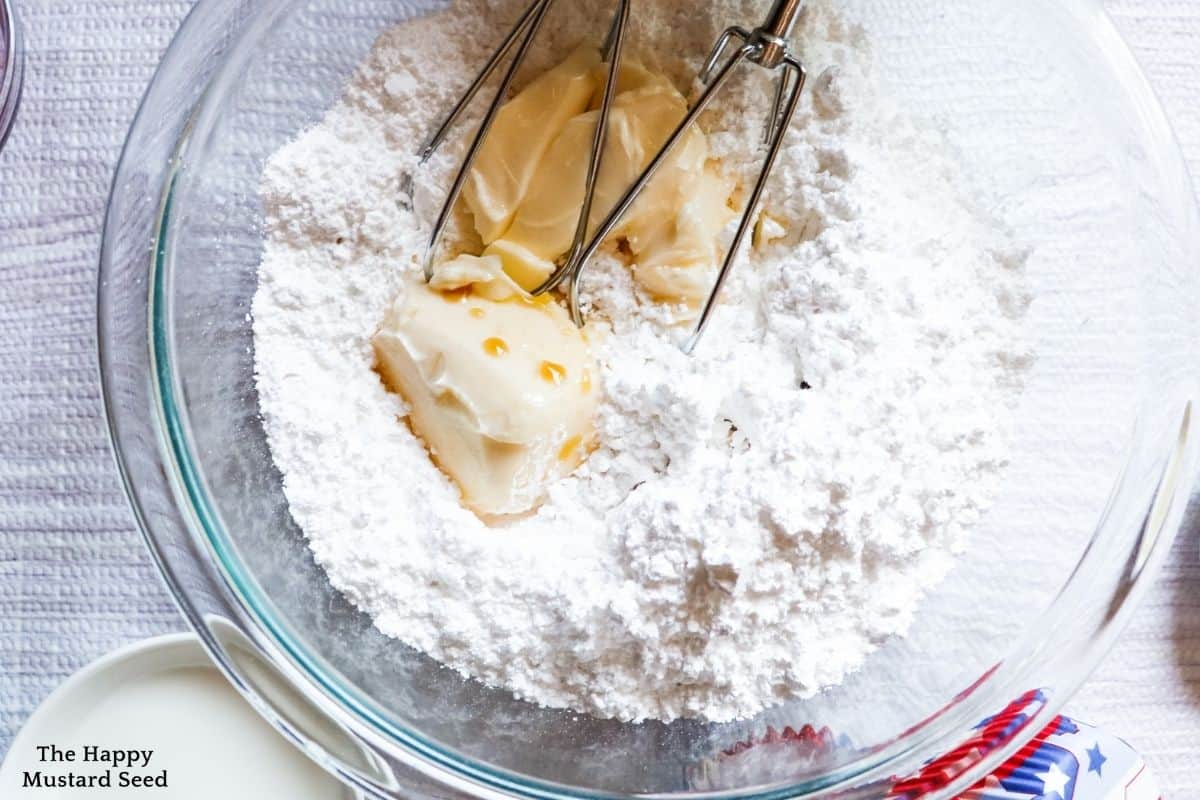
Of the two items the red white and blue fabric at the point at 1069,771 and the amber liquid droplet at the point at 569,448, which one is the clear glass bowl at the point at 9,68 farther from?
the red white and blue fabric at the point at 1069,771

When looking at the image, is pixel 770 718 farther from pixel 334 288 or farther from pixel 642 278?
pixel 334 288

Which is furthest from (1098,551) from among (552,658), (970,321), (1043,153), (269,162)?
(269,162)

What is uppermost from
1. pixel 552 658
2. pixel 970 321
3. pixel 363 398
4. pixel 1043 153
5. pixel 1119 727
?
pixel 1043 153

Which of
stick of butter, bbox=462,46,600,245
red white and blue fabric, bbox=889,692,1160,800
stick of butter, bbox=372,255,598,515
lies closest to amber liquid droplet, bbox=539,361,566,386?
stick of butter, bbox=372,255,598,515

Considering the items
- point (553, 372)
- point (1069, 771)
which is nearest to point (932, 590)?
point (1069, 771)

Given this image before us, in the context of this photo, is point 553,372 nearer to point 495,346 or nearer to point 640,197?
point 495,346

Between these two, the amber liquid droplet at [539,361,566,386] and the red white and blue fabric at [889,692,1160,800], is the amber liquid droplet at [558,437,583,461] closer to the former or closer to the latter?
the amber liquid droplet at [539,361,566,386]
